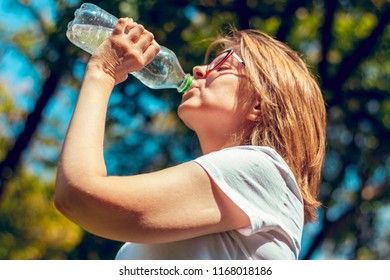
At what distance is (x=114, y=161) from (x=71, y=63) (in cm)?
137

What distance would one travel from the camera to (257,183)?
67.0 inches

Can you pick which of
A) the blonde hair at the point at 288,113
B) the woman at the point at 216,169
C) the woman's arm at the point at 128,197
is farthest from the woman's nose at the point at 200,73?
the woman's arm at the point at 128,197

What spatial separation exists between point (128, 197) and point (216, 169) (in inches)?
9.1

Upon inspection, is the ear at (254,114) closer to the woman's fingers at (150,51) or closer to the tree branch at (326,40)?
the woman's fingers at (150,51)

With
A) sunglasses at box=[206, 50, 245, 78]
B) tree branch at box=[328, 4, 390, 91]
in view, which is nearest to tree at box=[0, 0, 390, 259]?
tree branch at box=[328, 4, 390, 91]

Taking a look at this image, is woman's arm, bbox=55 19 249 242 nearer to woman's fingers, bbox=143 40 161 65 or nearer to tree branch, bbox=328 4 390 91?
woman's fingers, bbox=143 40 161 65

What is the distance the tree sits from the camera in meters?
7.58

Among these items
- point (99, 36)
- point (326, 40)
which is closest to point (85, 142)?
point (99, 36)

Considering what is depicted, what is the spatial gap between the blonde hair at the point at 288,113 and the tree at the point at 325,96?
5.26 metres

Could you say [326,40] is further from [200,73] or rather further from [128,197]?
[128,197]

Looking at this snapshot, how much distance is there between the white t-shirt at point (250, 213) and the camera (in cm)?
166
